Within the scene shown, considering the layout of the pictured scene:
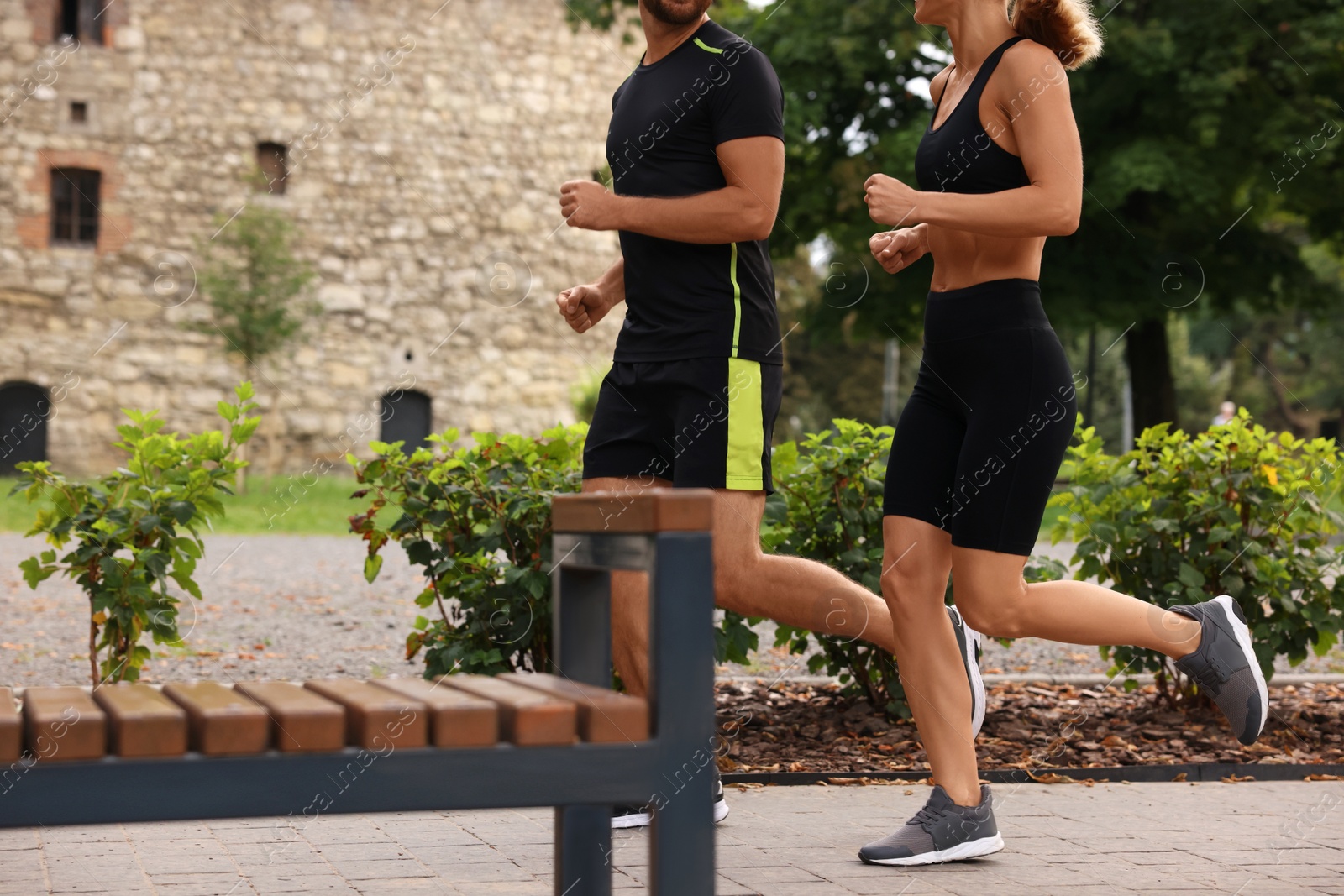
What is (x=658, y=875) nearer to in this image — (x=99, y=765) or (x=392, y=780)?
(x=392, y=780)

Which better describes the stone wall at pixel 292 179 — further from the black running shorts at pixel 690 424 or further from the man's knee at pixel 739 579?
the man's knee at pixel 739 579

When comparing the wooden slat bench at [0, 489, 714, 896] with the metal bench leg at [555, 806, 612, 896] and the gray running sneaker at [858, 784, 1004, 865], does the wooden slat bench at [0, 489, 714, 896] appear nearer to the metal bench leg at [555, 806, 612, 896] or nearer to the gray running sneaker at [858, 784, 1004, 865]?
the metal bench leg at [555, 806, 612, 896]

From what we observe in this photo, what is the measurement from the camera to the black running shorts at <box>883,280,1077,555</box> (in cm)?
349

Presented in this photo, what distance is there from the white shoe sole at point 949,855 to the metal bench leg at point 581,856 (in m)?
1.21

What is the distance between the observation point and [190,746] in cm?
198

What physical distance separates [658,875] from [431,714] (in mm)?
392

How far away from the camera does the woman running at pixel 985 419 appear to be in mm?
3449

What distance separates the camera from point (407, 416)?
27.5m

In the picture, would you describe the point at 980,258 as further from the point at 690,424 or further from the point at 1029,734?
the point at 1029,734

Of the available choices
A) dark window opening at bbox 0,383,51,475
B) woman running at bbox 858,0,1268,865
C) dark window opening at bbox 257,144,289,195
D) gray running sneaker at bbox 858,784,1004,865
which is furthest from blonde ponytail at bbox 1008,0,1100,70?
dark window opening at bbox 0,383,51,475

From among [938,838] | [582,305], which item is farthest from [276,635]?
[938,838]

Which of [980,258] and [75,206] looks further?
[75,206]

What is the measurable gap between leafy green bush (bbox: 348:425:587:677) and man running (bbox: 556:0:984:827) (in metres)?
1.12

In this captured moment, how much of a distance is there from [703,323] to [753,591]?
2.32ft
